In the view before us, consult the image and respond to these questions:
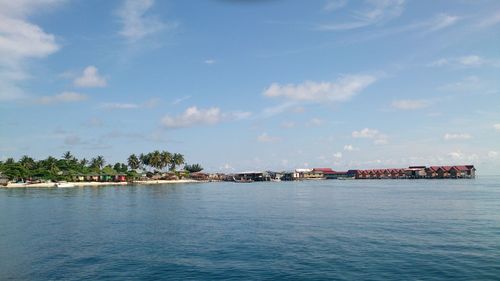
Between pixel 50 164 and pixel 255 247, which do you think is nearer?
pixel 255 247

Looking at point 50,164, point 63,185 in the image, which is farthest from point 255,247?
point 50,164

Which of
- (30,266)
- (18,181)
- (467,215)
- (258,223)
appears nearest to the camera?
(30,266)

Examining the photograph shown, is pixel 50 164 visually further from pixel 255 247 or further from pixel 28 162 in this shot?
pixel 255 247

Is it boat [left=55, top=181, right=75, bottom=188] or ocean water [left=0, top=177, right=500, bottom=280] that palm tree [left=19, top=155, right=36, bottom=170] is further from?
ocean water [left=0, top=177, right=500, bottom=280]

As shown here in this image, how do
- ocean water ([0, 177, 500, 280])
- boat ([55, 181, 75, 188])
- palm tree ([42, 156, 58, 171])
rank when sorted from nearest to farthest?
ocean water ([0, 177, 500, 280]), boat ([55, 181, 75, 188]), palm tree ([42, 156, 58, 171])

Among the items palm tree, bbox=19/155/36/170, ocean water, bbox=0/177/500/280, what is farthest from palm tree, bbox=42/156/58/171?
ocean water, bbox=0/177/500/280

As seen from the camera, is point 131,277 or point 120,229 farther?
point 120,229

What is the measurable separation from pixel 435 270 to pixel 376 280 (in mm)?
4995

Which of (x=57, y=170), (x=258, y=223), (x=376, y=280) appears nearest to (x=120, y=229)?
(x=258, y=223)

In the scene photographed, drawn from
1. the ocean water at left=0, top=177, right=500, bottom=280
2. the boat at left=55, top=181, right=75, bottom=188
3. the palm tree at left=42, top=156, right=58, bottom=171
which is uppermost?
the palm tree at left=42, top=156, right=58, bottom=171

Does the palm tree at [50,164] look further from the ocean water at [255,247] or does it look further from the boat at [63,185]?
the ocean water at [255,247]

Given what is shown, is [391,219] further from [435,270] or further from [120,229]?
[120,229]

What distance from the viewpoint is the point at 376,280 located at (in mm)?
24547

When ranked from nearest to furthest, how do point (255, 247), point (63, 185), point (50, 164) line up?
point (255, 247) → point (63, 185) → point (50, 164)
